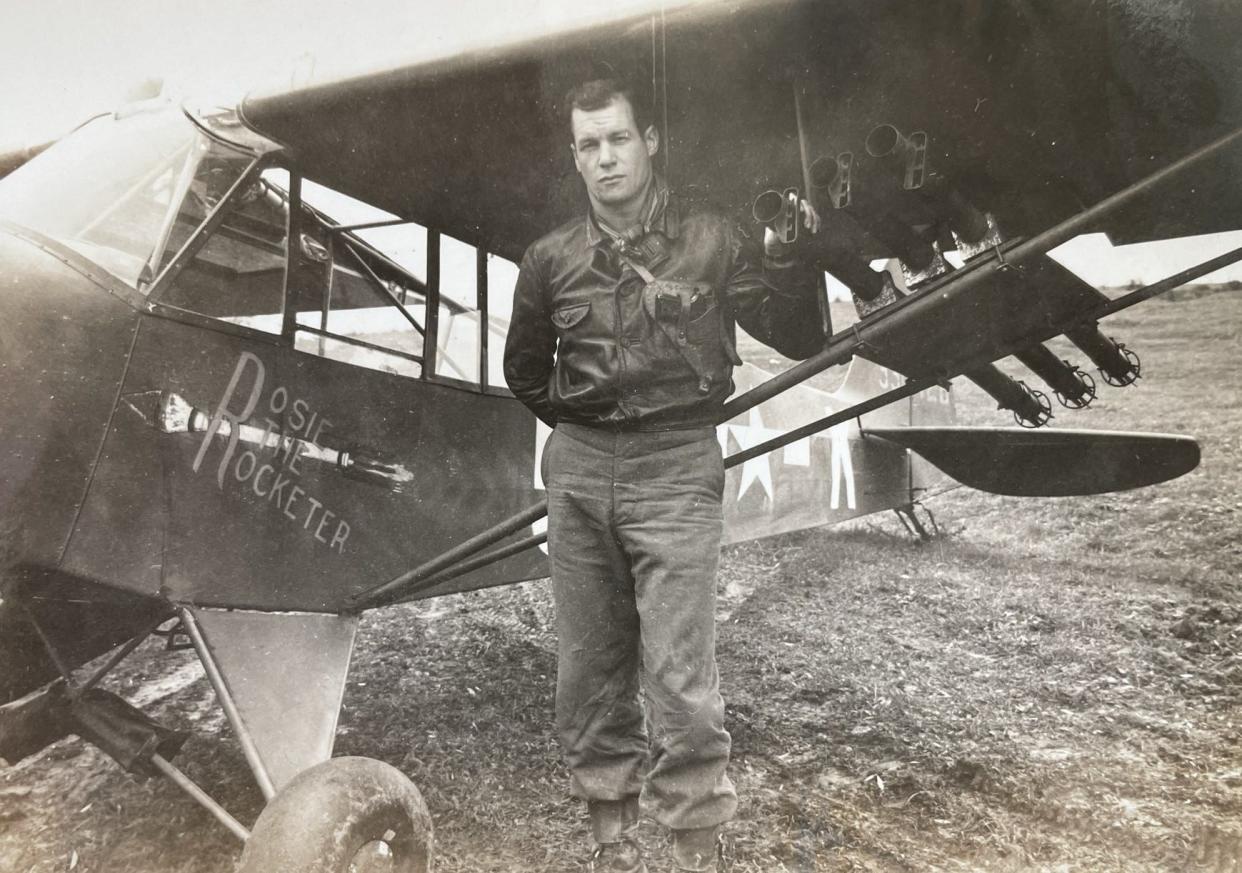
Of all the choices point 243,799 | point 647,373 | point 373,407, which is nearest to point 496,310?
point 373,407

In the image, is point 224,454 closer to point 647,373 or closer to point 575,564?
point 575,564

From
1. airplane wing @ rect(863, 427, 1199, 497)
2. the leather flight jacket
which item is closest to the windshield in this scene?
the leather flight jacket

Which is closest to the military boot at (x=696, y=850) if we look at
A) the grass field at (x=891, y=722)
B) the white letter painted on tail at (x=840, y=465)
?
the grass field at (x=891, y=722)

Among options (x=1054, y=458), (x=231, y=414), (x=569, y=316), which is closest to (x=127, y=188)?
(x=231, y=414)

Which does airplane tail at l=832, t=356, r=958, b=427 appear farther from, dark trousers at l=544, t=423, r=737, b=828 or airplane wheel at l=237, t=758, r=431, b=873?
airplane wheel at l=237, t=758, r=431, b=873

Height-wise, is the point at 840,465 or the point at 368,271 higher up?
the point at 368,271

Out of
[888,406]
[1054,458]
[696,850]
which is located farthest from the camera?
[888,406]

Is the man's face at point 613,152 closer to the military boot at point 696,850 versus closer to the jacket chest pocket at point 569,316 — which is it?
the jacket chest pocket at point 569,316

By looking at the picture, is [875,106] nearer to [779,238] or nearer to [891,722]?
[779,238]
